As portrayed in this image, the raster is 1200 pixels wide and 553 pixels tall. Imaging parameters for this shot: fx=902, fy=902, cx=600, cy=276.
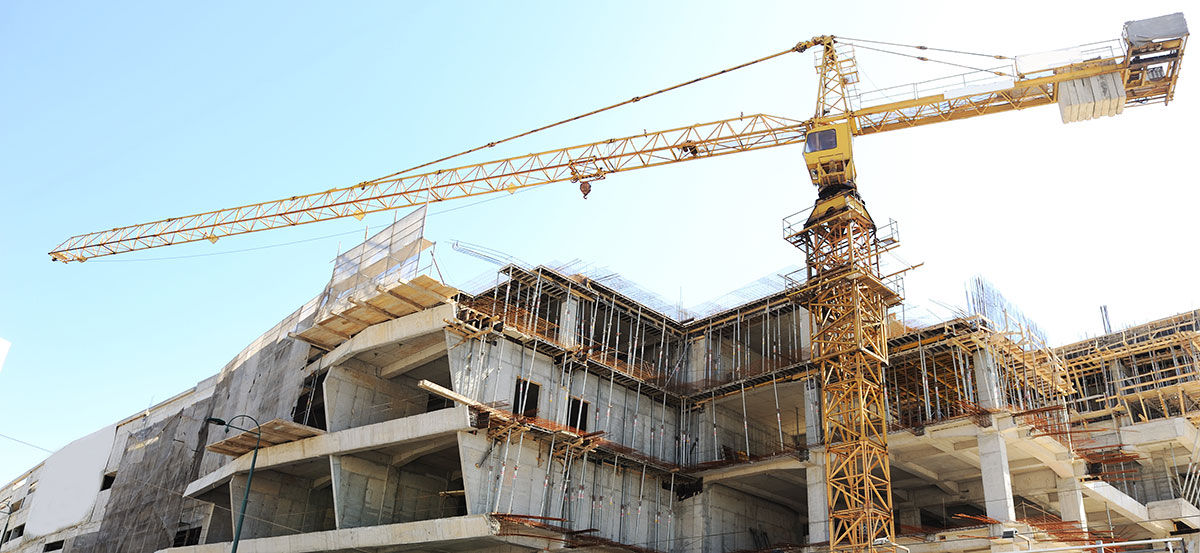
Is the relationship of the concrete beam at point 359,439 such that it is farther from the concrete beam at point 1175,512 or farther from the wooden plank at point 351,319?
the concrete beam at point 1175,512

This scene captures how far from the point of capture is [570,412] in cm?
4053

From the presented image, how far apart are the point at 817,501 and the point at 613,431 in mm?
9666

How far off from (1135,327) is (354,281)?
44.2m

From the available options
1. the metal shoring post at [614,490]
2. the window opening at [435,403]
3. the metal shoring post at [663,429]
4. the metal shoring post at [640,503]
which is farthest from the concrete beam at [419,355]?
the metal shoring post at [663,429]

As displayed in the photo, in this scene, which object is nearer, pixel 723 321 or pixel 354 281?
pixel 354 281

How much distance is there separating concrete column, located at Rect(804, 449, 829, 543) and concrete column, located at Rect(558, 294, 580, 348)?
1169cm

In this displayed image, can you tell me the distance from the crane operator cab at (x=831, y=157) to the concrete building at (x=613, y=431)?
556cm

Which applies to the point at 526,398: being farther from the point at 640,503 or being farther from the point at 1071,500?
the point at 1071,500

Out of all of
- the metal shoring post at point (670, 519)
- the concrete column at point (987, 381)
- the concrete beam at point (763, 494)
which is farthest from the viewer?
the concrete beam at point (763, 494)

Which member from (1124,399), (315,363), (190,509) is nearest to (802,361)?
(1124,399)

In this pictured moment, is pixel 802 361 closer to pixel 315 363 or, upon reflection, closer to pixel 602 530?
pixel 602 530

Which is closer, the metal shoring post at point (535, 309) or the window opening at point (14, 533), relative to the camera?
the metal shoring post at point (535, 309)

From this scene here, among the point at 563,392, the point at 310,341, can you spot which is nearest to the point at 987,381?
the point at 563,392

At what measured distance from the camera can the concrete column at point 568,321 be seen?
40875mm
